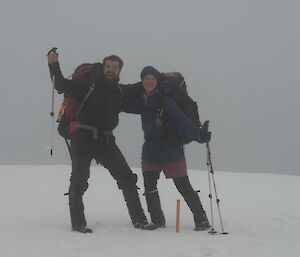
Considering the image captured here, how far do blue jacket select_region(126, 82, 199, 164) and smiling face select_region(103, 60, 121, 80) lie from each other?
62 centimetres

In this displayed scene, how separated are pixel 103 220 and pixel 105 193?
3.21 m

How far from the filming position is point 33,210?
966cm

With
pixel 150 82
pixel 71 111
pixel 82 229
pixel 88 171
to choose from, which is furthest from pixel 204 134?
pixel 82 229

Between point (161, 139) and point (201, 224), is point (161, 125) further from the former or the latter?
point (201, 224)

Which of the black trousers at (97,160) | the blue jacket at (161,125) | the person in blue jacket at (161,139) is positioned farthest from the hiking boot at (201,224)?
the black trousers at (97,160)

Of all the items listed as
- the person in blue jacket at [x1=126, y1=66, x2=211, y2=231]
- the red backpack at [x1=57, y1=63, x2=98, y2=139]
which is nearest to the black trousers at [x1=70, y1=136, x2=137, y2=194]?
the red backpack at [x1=57, y1=63, x2=98, y2=139]

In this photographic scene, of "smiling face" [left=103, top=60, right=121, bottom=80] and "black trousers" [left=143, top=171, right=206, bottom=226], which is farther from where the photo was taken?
"black trousers" [left=143, top=171, right=206, bottom=226]

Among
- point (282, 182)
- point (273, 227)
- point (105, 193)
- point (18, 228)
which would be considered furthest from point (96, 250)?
point (282, 182)

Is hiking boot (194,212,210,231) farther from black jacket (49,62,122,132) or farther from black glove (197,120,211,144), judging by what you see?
black jacket (49,62,122,132)

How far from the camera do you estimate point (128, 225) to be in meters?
8.62

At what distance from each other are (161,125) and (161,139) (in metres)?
0.23

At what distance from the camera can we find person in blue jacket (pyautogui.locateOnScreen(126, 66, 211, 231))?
8.45 meters

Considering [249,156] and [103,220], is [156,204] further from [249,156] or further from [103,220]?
[249,156]

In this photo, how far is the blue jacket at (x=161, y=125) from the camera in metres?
8.45
